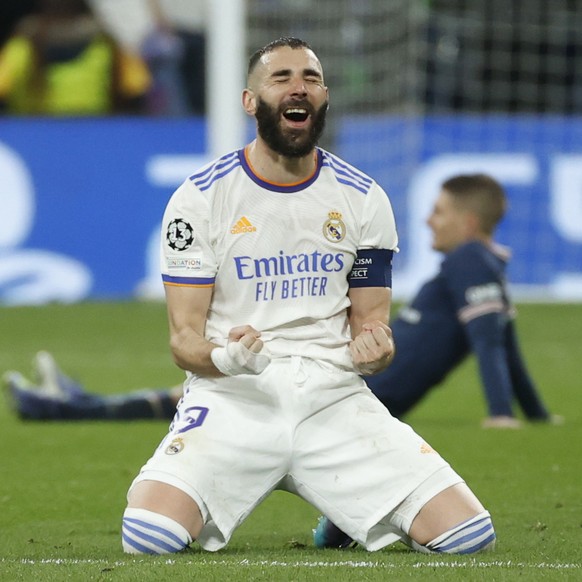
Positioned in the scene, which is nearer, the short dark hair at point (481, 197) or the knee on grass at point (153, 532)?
the knee on grass at point (153, 532)

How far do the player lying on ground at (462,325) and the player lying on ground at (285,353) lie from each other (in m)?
2.58

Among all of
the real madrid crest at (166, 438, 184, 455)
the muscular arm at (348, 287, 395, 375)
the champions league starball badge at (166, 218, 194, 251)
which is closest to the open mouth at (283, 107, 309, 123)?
the champions league starball badge at (166, 218, 194, 251)

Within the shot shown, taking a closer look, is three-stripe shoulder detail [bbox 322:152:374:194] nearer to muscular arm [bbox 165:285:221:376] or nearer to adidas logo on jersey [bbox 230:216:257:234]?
adidas logo on jersey [bbox 230:216:257:234]

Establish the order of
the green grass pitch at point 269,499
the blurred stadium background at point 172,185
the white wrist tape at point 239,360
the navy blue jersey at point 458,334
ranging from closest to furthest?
the green grass pitch at point 269,499 → the white wrist tape at point 239,360 → the navy blue jersey at point 458,334 → the blurred stadium background at point 172,185

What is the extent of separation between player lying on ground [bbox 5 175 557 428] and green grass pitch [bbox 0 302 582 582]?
209 mm

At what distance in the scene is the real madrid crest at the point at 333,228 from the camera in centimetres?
519

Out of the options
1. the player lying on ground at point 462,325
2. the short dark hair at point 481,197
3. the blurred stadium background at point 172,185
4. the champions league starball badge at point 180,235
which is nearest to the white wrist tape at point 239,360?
the champions league starball badge at point 180,235

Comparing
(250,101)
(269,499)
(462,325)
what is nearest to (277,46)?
(250,101)

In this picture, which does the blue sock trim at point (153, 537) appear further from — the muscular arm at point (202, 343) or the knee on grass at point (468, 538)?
the knee on grass at point (468, 538)

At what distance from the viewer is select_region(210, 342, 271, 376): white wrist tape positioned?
15.6 feet

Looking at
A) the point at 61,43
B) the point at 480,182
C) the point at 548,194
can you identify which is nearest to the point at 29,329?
the point at 61,43

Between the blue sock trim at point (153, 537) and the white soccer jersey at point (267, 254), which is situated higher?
the white soccer jersey at point (267, 254)

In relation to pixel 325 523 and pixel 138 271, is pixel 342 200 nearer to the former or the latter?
pixel 325 523

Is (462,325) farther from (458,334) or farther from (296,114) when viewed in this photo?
(296,114)
